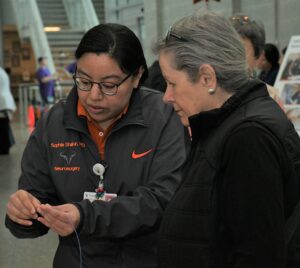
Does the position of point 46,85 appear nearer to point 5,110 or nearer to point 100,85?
point 5,110

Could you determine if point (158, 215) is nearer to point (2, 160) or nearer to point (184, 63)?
point (184, 63)

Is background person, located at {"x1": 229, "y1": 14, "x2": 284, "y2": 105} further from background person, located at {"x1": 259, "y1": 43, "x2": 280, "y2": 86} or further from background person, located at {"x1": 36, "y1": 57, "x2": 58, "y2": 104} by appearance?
background person, located at {"x1": 36, "y1": 57, "x2": 58, "y2": 104}

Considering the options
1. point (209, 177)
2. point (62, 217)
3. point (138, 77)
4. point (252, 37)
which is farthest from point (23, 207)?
point (252, 37)

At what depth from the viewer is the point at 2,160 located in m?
11.2

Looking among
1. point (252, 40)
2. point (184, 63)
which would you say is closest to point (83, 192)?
point (184, 63)

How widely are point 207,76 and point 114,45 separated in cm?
58

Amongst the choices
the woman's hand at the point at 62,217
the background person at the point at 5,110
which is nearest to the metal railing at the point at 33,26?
the background person at the point at 5,110

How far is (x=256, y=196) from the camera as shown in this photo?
152 centimetres

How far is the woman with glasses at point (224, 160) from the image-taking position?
1.52 metres

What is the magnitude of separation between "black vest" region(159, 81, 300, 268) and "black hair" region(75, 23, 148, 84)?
56 cm

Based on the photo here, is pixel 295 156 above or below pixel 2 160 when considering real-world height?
above

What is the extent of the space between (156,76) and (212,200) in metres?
4.37

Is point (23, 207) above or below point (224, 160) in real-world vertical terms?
below

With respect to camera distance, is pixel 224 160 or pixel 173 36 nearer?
pixel 224 160
